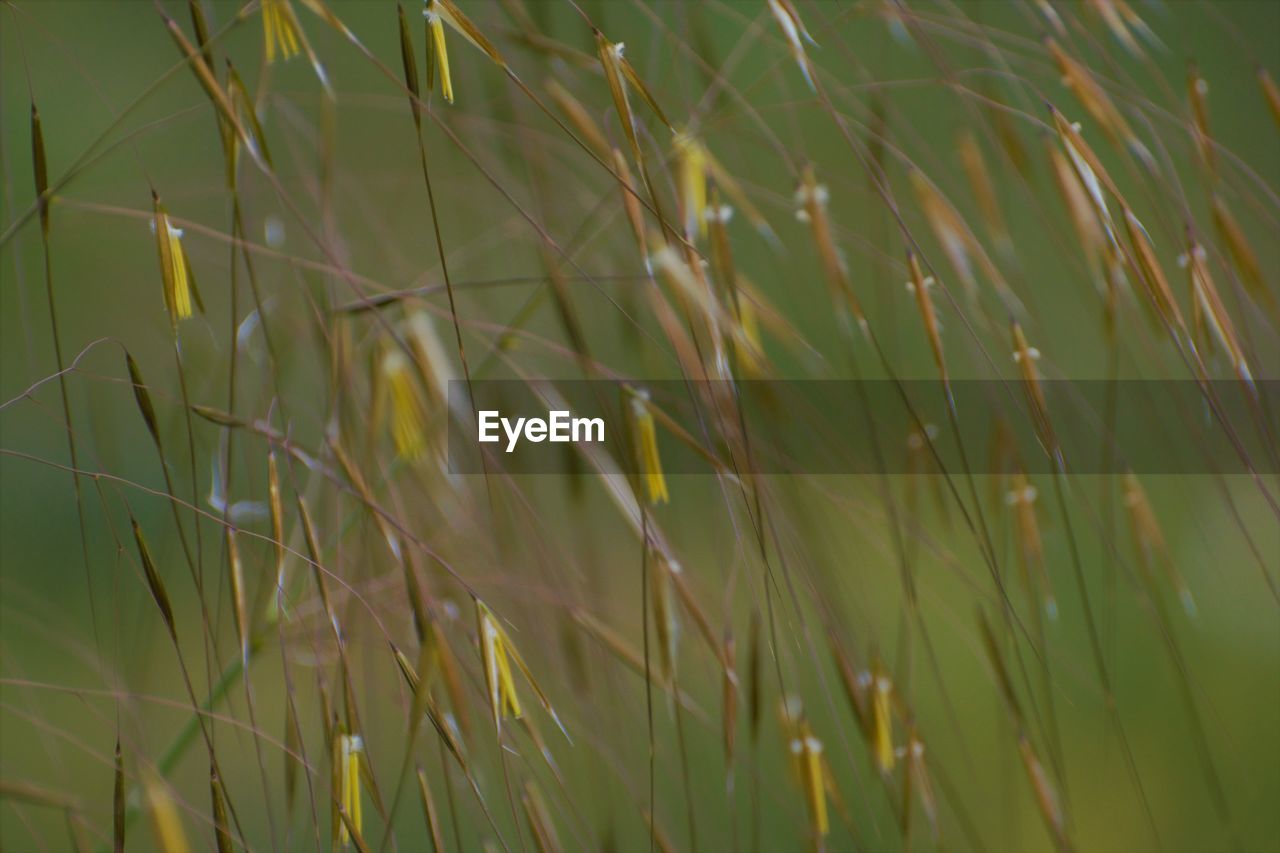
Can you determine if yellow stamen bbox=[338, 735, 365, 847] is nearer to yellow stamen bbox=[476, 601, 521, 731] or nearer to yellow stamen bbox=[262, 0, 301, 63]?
yellow stamen bbox=[476, 601, 521, 731]

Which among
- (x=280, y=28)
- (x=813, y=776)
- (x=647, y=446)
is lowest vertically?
(x=813, y=776)

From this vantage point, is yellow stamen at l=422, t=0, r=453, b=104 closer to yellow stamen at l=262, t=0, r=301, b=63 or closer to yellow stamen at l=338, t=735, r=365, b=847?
yellow stamen at l=262, t=0, r=301, b=63

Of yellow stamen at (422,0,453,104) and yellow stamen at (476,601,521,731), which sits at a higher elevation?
yellow stamen at (422,0,453,104)

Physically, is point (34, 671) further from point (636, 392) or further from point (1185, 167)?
point (1185, 167)

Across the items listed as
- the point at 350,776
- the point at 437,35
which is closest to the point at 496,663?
the point at 350,776

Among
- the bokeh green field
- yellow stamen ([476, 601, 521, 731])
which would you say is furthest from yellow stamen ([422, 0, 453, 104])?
yellow stamen ([476, 601, 521, 731])

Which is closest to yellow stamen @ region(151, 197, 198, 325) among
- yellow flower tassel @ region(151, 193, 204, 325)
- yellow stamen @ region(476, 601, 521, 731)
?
yellow flower tassel @ region(151, 193, 204, 325)

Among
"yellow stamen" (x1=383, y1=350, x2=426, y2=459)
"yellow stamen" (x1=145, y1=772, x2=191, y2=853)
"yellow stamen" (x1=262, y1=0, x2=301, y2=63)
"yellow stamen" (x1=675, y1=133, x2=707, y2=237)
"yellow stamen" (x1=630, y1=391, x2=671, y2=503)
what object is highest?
"yellow stamen" (x1=262, y1=0, x2=301, y2=63)

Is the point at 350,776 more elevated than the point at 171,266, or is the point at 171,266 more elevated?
the point at 171,266

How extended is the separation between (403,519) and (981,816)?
66 centimetres

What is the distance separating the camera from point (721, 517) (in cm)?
39
